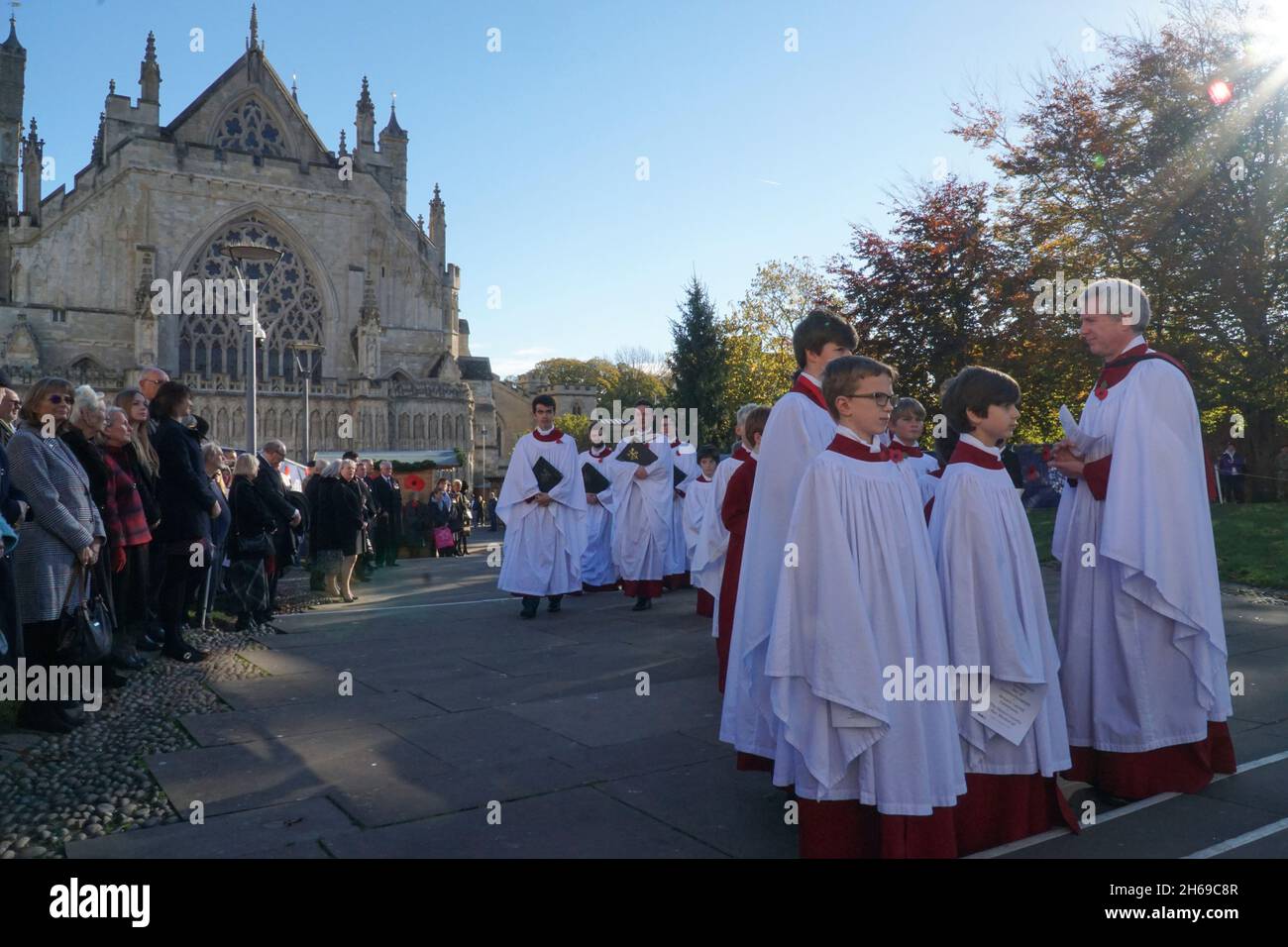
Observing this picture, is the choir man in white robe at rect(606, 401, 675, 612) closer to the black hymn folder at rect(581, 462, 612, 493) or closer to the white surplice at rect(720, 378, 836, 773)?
the black hymn folder at rect(581, 462, 612, 493)

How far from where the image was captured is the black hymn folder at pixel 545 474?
1075cm

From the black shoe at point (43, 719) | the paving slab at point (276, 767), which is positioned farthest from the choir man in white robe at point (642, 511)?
the black shoe at point (43, 719)

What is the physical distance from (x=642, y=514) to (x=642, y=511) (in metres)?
0.09

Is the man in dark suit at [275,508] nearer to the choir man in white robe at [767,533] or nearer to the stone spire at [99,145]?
the choir man in white robe at [767,533]

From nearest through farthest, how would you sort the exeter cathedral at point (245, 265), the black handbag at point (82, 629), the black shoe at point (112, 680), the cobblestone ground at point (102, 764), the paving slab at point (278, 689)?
the cobblestone ground at point (102, 764) → the black handbag at point (82, 629) → the paving slab at point (278, 689) → the black shoe at point (112, 680) → the exeter cathedral at point (245, 265)

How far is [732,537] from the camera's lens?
5.56 meters

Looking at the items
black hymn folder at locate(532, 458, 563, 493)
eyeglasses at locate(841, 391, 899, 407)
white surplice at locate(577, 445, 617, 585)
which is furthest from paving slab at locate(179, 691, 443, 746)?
white surplice at locate(577, 445, 617, 585)

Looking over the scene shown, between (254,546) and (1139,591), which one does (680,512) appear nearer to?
(254,546)

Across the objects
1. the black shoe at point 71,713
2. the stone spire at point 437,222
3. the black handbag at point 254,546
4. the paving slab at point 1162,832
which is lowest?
the paving slab at point 1162,832

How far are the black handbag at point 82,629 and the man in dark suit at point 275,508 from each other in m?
3.52

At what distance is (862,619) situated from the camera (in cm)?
352
